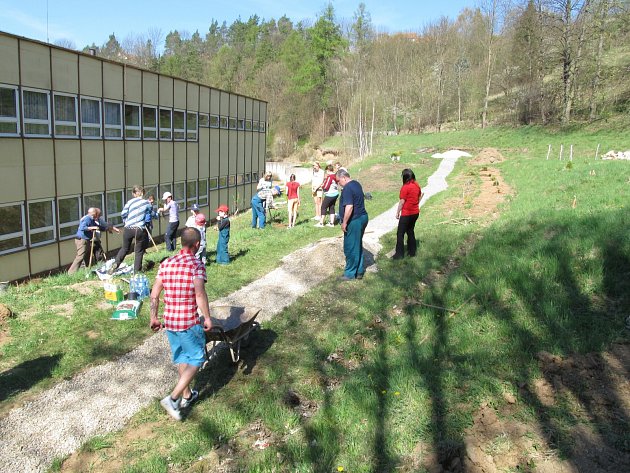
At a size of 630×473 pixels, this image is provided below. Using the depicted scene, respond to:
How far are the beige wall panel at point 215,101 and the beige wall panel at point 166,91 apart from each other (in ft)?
13.8

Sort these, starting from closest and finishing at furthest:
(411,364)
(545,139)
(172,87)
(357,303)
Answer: (411,364), (357,303), (172,87), (545,139)

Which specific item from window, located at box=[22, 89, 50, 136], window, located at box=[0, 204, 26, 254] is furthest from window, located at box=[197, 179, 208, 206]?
window, located at box=[0, 204, 26, 254]

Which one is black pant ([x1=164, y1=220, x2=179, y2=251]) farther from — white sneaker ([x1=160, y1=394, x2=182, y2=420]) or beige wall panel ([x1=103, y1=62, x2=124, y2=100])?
white sneaker ([x1=160, y1=394, x2=182, y2=420])

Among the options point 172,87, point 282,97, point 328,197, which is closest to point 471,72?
point 282,97

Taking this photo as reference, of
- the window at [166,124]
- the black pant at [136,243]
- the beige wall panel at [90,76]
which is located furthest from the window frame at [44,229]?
the window at [166,124]

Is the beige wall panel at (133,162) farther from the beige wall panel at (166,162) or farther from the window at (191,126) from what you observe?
the window at (191,126)

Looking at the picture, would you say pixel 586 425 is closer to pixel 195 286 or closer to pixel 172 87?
pixel 195 286

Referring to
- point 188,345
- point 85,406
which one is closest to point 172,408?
point 188,345

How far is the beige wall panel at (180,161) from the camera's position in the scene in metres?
22.7

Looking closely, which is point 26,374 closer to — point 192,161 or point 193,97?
point 192,161

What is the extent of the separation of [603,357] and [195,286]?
12.8ft

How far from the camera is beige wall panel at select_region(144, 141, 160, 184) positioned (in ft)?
65.9

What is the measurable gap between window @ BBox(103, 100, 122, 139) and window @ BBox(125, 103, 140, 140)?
48 cm

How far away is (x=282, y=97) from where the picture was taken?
208ft
